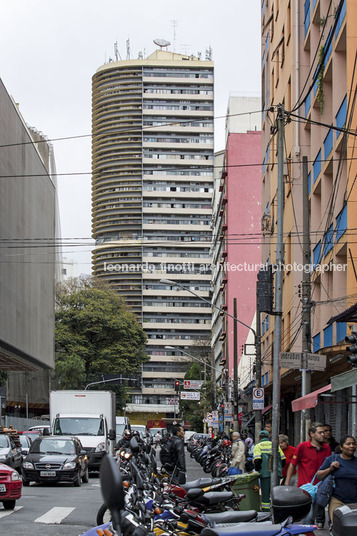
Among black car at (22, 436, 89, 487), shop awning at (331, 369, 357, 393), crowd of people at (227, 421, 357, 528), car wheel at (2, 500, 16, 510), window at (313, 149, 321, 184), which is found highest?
window at (313, 149, 321, 184)

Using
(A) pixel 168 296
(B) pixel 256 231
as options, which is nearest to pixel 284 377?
(B) pixel 256 231

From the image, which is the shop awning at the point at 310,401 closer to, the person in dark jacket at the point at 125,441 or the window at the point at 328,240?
the person in dark jacket at the point at 125,441

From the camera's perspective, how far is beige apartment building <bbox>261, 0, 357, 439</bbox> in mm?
22719

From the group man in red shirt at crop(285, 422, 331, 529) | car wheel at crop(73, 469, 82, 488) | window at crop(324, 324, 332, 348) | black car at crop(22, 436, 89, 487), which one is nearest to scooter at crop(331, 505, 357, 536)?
man in red shirt at crop(285, 422, 331, 529)

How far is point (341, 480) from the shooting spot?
1034cm

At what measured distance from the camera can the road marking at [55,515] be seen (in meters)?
14.9

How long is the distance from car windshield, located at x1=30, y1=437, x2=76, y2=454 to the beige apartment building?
25.7 feet

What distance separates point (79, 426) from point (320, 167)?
484 inches

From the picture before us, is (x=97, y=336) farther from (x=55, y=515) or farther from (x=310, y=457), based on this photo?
(x=310, y=457)

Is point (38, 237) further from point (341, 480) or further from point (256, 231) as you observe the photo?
point (341, 480)

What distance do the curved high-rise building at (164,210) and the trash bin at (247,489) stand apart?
114954 millimetres

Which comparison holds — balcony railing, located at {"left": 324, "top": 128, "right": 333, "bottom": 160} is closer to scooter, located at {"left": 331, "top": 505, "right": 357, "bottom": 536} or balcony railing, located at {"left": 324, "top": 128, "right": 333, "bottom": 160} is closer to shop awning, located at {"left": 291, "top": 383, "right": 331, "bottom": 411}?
shop awning, located at {"left": 291, "top": 383, "right": 331, "bottom": 411}

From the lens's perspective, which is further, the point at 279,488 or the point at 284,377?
the point at 284,377

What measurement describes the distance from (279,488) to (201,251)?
129343mm
